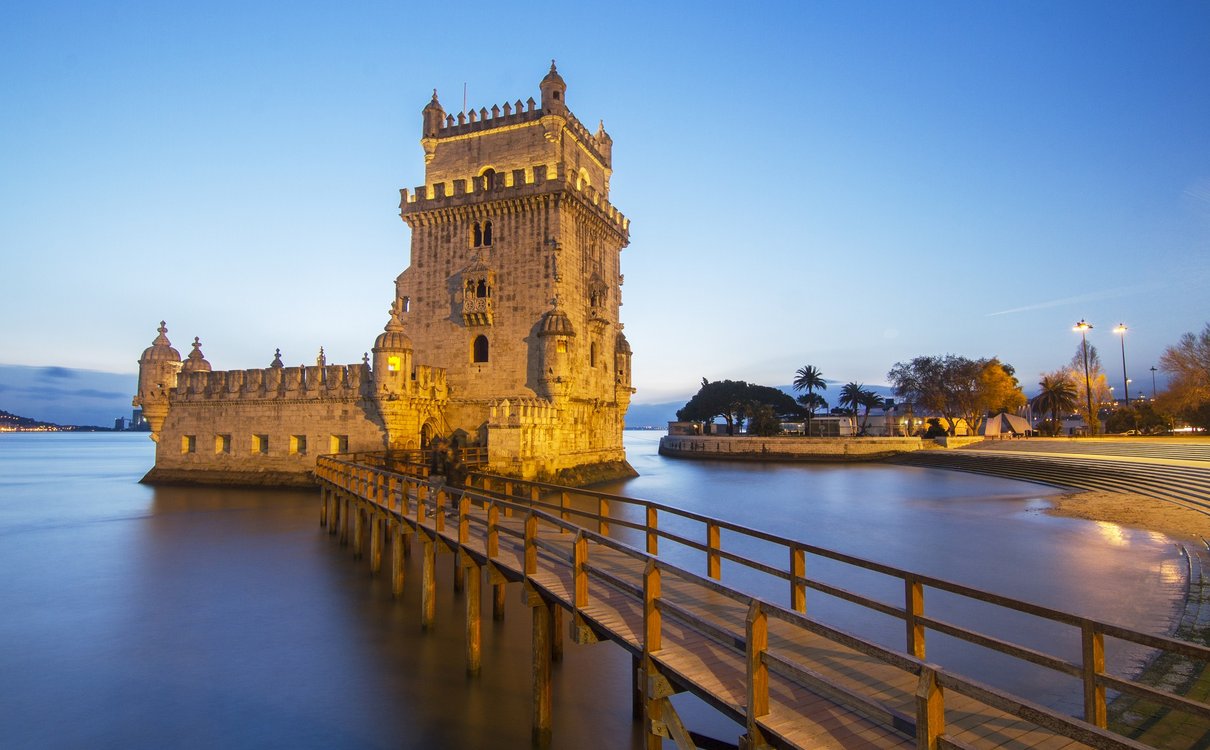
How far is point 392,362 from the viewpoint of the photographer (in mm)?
30922

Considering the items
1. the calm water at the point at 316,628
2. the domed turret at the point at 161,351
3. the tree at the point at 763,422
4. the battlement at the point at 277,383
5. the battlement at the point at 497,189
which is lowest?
the calm water at the point at 316,628

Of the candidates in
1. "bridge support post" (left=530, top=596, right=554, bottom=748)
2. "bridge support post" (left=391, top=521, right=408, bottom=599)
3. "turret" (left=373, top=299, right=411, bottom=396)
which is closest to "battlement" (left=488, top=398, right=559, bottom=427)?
"turret" (left=373, top=299, right=411, bottom=396)

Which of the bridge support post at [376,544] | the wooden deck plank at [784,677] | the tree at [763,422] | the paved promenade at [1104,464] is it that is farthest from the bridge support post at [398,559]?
the tree at [763,422]

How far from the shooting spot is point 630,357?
139ft

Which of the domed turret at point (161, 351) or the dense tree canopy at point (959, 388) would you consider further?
the dense tree canopy at point (959, 388)

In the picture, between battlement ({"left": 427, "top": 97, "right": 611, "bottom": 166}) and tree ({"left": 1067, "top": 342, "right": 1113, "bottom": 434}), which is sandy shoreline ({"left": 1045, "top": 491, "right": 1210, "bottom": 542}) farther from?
tree ({"left": 1067, "top": 342, "right": 1113, "bottom": 434})

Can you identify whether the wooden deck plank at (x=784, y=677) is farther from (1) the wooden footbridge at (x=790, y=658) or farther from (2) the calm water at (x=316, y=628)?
(2) the calm water at (x=316, y=628)

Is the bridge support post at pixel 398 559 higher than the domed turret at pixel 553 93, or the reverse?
the domed turret at pixel 553 93

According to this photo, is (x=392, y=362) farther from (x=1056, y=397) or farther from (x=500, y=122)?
(x=1056, y=397)

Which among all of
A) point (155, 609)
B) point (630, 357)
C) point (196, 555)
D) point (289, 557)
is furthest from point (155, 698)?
point (630, 357)

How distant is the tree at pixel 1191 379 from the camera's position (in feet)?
152

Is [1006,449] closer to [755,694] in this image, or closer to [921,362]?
[921,362]

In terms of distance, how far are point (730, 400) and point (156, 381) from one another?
72.4 meters

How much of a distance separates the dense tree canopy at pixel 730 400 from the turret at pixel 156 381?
223 feet
